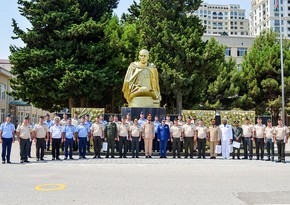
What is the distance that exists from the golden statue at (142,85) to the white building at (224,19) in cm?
13655

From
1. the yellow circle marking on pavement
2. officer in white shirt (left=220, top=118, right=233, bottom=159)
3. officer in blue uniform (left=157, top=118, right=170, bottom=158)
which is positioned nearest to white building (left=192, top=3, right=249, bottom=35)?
officer in white shirt (left=220, top=118, right=233, bottom=159)

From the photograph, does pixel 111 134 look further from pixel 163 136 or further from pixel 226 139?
pixel 226 139

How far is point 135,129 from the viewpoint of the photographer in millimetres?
16203

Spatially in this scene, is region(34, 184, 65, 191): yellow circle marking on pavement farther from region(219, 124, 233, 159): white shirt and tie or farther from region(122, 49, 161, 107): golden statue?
region(122, 49, 161, 107): golden statue

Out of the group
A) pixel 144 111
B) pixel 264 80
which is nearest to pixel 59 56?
pixel 144 111

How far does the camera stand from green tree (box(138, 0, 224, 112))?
28.5 m

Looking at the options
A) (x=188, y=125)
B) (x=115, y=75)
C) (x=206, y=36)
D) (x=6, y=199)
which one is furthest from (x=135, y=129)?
(x=206, y=36)

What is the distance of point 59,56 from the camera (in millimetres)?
28000

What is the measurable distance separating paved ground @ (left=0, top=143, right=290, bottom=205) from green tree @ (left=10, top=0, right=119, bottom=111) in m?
15.7

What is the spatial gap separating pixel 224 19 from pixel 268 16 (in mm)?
42421

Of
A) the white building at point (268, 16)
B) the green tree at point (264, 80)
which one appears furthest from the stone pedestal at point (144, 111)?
the white building at point (268, 16)

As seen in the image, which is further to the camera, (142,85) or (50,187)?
(142,85)

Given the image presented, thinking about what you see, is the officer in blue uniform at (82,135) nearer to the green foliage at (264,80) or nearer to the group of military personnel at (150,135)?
the group of military personnel at (150,135)

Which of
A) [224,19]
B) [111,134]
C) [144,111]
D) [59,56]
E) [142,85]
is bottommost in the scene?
[111,134]
